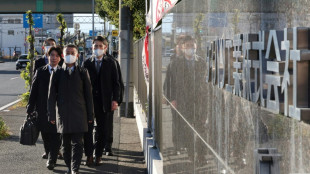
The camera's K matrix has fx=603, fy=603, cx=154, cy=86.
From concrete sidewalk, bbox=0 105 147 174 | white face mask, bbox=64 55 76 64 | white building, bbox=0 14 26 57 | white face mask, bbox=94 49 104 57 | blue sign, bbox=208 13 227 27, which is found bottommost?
concrete sidewalk, bbox=0 105 147 174

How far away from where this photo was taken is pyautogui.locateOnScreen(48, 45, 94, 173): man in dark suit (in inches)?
309

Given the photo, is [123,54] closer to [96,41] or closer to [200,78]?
[96,41]

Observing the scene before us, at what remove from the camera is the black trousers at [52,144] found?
8.62 m

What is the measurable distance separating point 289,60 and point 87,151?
297 inches

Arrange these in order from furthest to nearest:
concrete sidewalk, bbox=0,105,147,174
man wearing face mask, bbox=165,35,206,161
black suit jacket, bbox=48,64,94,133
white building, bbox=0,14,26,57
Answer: white building, bbox=0,14,26,57, concrete sidewalk, bbox=0,105,147,174, black suit jacket, bbox=48,64,94,133, man wearing face mask, bbox=165,35,206,161

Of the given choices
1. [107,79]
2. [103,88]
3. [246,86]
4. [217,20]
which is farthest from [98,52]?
[246,86]

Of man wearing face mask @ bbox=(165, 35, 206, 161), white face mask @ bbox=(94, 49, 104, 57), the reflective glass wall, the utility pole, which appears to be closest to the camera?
the reflective glass wall

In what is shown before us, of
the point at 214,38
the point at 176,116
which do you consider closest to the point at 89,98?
the point at 176,116

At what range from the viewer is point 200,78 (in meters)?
3.45

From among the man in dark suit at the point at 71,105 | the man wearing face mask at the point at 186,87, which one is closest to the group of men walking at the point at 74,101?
the man in dark suit at the point at 71,105

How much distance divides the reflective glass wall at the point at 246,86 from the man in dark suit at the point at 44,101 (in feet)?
15.1

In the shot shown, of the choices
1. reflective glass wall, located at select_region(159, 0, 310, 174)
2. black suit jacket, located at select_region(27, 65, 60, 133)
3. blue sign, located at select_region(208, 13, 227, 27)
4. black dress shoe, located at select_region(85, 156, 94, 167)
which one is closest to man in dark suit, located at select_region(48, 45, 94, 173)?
black suit jacket, located at select_region(27, 65, 60, 133)

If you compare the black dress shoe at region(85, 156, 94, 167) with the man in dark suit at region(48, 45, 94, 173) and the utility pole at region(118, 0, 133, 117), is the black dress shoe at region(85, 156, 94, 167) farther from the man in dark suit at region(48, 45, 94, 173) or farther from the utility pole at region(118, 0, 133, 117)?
the utility pole at region(118, 0, 133, 117)

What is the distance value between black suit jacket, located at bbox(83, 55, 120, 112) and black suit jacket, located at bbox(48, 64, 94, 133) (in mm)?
1129
